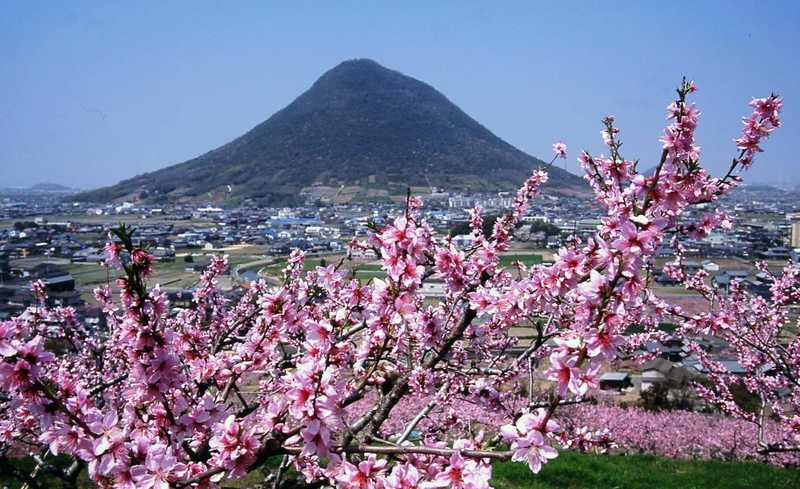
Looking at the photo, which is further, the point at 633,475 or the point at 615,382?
the point at 615,382

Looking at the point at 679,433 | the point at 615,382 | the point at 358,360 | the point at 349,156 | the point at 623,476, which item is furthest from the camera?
the point at 349,156

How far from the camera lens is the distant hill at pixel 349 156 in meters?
72.2

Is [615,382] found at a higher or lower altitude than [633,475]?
lower

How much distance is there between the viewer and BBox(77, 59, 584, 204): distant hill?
237 ft

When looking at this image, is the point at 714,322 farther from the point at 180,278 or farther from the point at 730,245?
the point at 730,245

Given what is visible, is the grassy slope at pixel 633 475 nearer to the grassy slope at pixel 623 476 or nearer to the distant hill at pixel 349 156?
the grassy slope at pixel 623 476

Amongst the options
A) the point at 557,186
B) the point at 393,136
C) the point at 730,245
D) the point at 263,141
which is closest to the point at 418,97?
the point at 393,136

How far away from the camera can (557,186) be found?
71.7m

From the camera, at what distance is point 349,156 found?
8500 cm

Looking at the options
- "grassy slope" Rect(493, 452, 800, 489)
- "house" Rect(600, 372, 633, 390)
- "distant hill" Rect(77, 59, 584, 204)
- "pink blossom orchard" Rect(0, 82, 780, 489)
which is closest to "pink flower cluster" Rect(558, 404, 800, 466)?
"grassy slope" Rect(493, 452, 800, 489)

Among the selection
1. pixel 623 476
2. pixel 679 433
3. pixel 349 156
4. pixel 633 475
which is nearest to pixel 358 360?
pixel 623 476

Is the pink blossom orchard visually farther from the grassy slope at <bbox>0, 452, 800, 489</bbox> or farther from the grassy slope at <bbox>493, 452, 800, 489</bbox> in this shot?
the grassy slope at <bbox>493, 452, 800, 489</bbox>

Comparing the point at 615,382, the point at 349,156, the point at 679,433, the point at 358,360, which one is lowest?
the point at 615,382

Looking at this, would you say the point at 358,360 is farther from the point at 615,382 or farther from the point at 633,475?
the point at 615,382
